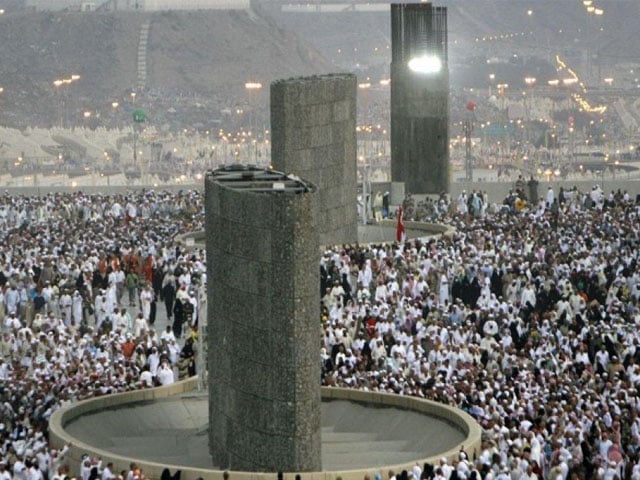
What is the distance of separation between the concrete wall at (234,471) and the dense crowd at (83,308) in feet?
0.81

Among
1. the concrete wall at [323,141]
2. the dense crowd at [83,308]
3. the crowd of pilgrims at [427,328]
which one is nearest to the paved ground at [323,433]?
the crowd of pilgrims at [427,328]

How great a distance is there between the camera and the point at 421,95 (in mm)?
58000

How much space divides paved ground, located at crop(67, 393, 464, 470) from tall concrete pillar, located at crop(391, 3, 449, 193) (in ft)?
85.7

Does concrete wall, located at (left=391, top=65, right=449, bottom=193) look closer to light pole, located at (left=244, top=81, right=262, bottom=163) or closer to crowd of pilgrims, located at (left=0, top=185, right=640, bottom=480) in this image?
crowd of pilgrims, located at (left=0, top=185, right=640, bottom=480)

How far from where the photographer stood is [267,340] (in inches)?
1080

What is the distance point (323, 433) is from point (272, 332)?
3.81m

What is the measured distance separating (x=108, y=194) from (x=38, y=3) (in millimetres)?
120206

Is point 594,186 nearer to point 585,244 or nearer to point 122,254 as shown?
point 585,244

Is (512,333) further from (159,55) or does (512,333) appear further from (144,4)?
(144,4)

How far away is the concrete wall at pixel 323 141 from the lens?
46.1 meters

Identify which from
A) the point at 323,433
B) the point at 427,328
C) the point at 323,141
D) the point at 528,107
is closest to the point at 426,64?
the point at 323,141

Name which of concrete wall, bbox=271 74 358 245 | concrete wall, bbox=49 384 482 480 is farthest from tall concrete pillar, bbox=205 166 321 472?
concrete wall, bbox=271 74 358 245

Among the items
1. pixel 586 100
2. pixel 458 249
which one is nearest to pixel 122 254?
pixel 458 249

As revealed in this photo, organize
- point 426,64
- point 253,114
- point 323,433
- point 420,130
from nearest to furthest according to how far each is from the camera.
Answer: point 323,433, point 426,64, point 420,130, point 253,114
